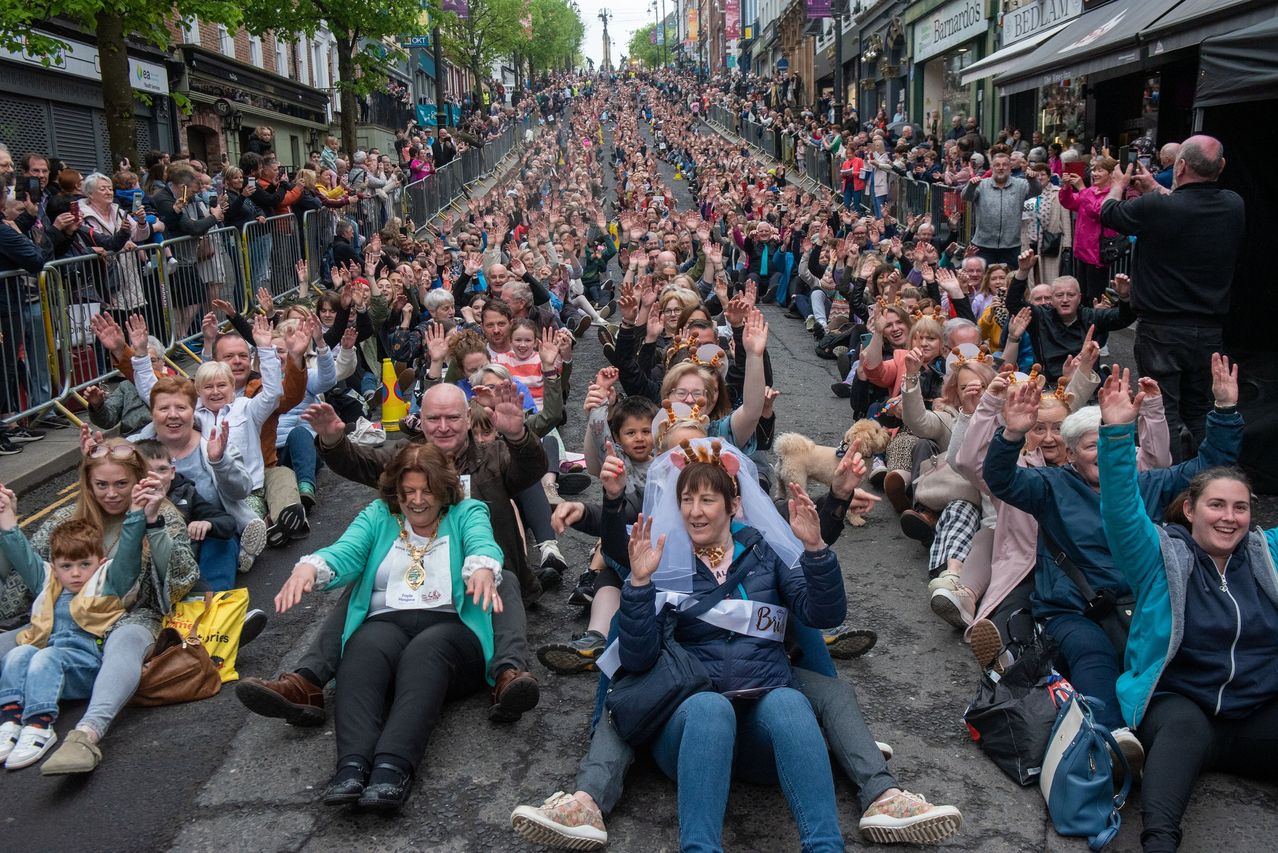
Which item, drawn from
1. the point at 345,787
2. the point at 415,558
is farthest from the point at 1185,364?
the point at 345,787

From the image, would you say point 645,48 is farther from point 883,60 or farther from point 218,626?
point 218,626

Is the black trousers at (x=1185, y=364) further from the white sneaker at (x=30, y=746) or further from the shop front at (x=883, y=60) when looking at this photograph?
the shop front at (x=883, y=60)

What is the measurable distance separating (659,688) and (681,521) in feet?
2.18

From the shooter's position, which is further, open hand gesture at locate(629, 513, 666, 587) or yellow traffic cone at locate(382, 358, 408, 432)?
yellow traffic cone at locate(382, 358, 408, 432)

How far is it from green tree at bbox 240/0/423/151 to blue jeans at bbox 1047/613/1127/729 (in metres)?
25.8

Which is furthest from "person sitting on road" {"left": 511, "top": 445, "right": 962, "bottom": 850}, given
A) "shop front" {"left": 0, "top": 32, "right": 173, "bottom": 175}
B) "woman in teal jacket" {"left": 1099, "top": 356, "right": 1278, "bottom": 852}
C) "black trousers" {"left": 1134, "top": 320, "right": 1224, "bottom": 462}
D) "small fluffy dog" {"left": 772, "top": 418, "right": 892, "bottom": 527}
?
"shop front" {"left": 0, "top": 32, "right": 173, "bottom": 175}

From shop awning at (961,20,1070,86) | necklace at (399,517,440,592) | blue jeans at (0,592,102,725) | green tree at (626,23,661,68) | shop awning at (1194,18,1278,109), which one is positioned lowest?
blue jeans at (0,592,102,725)

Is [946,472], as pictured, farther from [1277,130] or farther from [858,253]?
[858,253]

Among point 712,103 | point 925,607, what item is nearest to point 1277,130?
point 925,607

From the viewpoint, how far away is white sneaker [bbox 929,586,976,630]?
19.2 feet

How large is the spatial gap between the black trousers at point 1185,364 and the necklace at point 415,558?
4762 millimetres

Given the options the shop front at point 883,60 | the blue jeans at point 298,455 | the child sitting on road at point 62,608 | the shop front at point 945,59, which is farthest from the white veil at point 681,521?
the shop front at point 883,60

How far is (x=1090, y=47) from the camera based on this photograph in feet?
42.6

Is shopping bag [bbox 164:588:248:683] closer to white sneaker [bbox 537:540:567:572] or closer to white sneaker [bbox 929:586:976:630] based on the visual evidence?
white sneaker [bbox 537:540:567:572]
